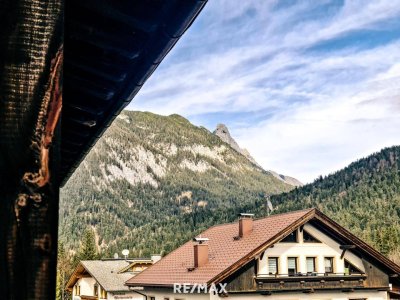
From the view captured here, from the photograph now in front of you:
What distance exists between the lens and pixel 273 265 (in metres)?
27.7

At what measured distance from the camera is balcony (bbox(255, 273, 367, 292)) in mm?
26750

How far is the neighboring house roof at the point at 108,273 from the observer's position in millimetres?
43656

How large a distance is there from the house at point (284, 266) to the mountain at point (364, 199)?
1726 inches

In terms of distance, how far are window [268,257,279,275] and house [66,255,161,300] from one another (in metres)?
18.2

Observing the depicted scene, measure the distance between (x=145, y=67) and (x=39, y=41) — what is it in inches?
80.9

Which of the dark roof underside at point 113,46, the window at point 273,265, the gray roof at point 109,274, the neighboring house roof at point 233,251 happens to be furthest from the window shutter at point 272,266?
the dark roof underside at point 113,46

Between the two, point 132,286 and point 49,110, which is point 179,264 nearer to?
point 132,286

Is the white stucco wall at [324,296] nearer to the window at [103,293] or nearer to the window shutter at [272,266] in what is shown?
the window shutter at [272,266]

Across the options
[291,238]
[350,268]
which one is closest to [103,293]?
[291,238]

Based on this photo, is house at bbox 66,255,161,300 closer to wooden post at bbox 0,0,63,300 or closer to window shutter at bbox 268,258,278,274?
window shutter at bbox 268,258,278,274

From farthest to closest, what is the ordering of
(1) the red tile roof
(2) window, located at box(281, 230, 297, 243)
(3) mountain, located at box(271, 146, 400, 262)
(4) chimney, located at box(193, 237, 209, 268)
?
(3) mountain, located at box(271, 146, 400, 262), (4) chimney, located at box(193, 237, 209, 268), (2) window, located at box(281, 230, 297, 243), (1) the red tile roof

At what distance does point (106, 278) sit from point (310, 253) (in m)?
21.2

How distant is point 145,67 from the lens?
3.72 meters

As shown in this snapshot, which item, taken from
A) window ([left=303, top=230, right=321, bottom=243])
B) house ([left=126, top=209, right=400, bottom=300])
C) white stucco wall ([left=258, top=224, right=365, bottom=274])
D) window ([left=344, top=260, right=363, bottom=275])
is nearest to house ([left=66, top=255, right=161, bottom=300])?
house ([left=126, top=209, right=400, bottom=300])
